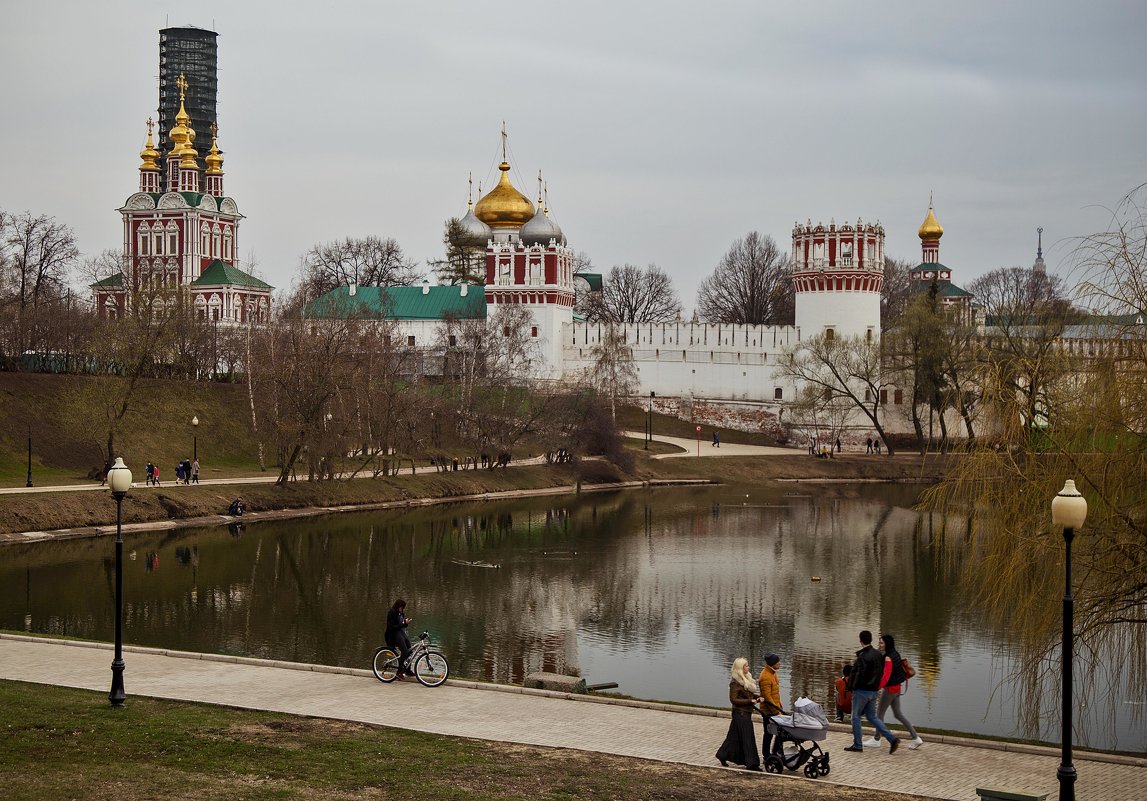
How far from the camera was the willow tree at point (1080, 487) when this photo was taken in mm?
14172

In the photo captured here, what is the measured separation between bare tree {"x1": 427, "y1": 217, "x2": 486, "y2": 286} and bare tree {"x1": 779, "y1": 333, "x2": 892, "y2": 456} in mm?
23231

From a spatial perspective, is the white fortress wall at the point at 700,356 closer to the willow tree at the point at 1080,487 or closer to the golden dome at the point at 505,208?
the golden dome at the point at 505,208

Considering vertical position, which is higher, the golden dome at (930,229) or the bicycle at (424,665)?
the golden dome at (930,229)

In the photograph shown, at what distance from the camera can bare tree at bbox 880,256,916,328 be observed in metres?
75.9

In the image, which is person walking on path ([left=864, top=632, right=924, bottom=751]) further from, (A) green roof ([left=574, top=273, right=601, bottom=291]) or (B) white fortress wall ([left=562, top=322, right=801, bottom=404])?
(A) green roof ([left=574, top=273, right=601, bottom=291])

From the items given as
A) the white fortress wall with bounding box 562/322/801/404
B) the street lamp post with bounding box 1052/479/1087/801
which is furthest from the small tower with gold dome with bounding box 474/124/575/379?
the street lamp post with bounding box 1052/479/1087/801

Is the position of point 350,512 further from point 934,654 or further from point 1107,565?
point 1107,565

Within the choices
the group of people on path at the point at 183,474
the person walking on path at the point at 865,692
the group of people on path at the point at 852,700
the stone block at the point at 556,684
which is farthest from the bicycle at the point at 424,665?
the group of people on path at the point at 183,474

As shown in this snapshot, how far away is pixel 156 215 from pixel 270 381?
39.5 meters

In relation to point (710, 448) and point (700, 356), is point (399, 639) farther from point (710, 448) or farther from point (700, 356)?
point (700, 356)

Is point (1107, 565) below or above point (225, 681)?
above

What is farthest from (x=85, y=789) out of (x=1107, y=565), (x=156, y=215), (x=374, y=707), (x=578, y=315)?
(x=156, y=215)

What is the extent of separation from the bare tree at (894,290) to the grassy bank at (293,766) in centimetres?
6170

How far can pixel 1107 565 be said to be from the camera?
14.2 m
